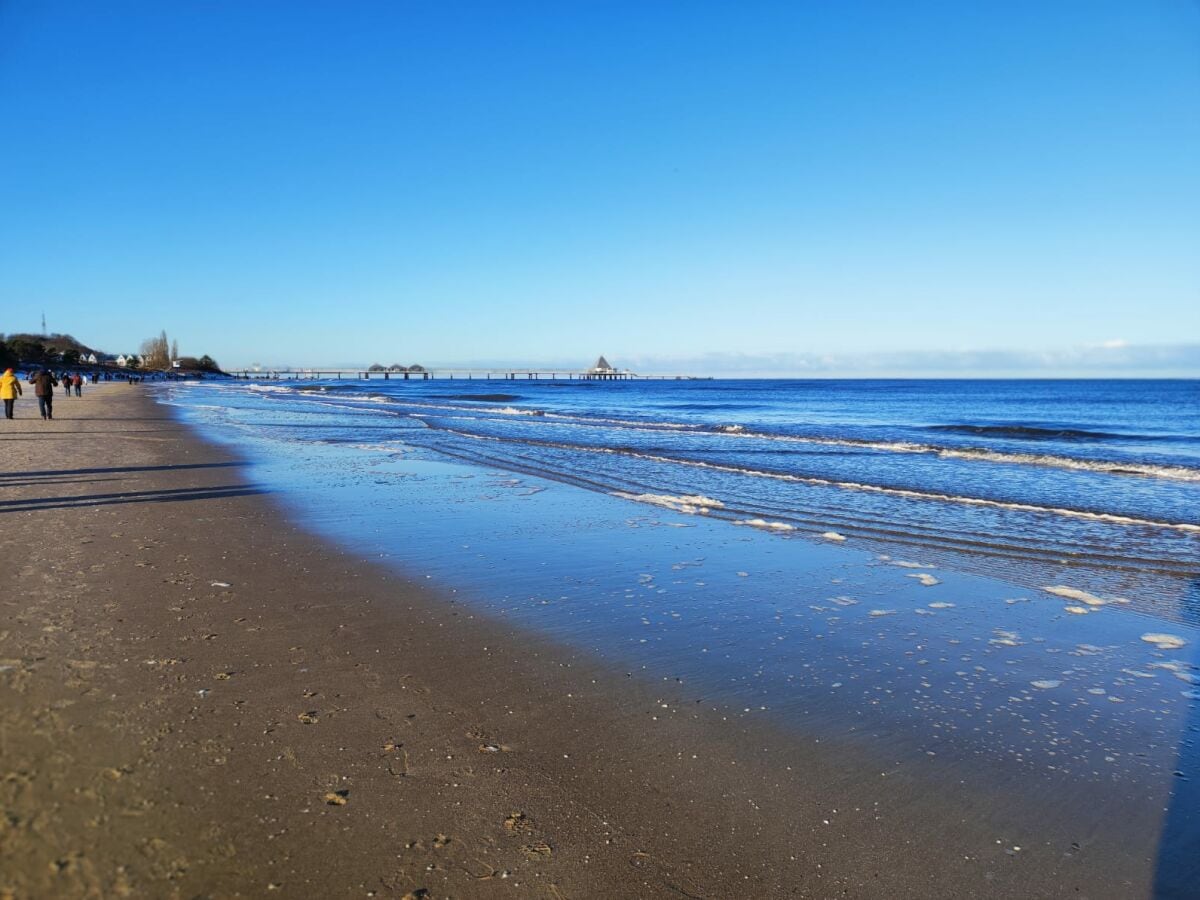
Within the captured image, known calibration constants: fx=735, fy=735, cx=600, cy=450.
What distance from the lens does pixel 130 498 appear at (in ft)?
33.8

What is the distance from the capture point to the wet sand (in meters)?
2.65

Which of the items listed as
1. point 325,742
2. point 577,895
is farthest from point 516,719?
point 577,895

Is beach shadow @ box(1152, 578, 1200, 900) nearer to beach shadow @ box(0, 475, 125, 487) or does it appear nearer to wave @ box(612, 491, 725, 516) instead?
wave @ box(612, 491, 725, 516)

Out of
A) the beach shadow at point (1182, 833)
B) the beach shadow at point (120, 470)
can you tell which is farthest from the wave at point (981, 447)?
the beach shadow at point (120, 470)

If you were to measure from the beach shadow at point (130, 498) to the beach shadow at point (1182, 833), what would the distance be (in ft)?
36.2

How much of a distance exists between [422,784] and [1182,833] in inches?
125

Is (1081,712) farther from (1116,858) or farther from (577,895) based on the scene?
(577,895)

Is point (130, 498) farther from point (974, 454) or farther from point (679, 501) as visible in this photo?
point (974, 454)

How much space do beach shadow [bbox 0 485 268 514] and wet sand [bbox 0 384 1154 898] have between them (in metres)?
4.88

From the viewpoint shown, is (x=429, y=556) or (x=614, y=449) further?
(x=614, y=449)

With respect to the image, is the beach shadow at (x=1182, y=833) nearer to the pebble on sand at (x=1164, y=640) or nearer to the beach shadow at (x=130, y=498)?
the pebble on sand at (x=1164, y=640)

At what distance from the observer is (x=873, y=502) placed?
39.1 feet

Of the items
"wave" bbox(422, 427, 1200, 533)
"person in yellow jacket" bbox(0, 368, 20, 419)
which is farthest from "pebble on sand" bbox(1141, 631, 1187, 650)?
"person in yellow jacket" bbox(0, 368, 20, 419)

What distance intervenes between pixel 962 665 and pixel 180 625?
17.6 ft
